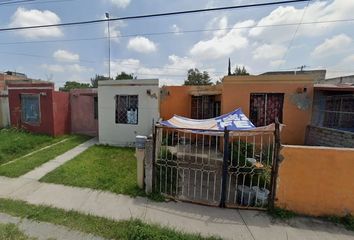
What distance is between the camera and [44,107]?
11.3m

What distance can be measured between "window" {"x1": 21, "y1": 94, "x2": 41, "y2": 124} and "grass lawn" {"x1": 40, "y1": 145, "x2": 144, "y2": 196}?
5050 millimetres

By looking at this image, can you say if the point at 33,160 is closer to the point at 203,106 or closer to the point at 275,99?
the point at 203,106

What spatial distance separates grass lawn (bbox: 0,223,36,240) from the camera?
356 cm

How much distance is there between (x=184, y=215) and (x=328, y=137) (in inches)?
273

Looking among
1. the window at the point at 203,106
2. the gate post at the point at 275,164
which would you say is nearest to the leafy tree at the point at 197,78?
the window at the point at 203,106

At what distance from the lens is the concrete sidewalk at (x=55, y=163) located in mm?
6367

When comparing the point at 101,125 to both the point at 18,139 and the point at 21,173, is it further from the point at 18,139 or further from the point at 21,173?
the point at 21,173

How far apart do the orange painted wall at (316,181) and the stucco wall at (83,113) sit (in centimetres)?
1116

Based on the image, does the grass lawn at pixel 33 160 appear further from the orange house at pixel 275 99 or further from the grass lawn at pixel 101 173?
the orange house at pixel 275 99

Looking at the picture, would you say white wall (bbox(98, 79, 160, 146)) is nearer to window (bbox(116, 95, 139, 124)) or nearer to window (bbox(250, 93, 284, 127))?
window (bbox(116, 95, 139, 124))

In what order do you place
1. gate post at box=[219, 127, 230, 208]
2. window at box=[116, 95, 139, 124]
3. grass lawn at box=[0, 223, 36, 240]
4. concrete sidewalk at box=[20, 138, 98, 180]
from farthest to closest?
window at box=[116, 95, 139, 124], concrete sidewalk at box=[20, 138, 98, 180], gate post at box=[219, 127, 230, 208], grass lawn at box=[0, 223, 36, 240]

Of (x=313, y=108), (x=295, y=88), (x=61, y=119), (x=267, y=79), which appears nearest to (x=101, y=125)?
(x=61, y=119)

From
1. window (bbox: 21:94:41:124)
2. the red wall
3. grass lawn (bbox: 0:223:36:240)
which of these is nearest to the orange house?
grass lawn (bbox: 0:223:36:240)

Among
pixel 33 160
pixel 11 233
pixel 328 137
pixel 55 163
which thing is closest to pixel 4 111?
pixel 33 160
